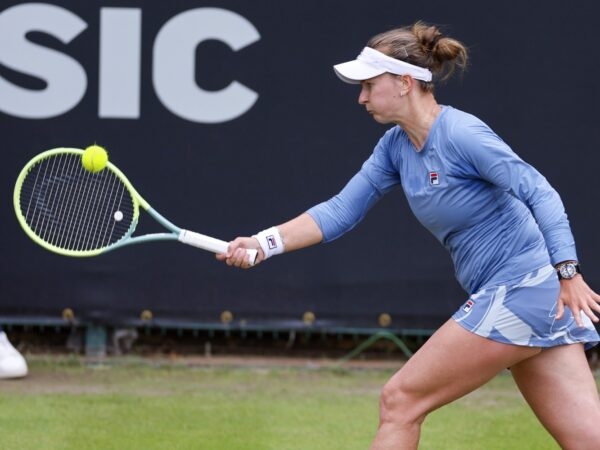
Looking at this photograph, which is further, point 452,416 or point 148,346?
point 148,346

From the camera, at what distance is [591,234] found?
657 centimetres

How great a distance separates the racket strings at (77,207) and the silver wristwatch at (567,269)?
1939 millimetres

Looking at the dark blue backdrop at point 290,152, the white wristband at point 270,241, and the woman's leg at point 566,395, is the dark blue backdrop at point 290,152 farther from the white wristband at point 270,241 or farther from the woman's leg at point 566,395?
the woman's leg at point 566,395

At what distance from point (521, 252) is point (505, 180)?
0.27 m

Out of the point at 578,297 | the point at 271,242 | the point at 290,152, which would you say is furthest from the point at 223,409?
the point at 578,297

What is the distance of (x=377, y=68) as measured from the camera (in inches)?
157

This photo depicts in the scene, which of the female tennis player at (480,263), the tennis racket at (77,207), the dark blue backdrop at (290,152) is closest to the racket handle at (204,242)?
the female tennis player at (480,263)

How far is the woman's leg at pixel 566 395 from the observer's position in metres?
3.81

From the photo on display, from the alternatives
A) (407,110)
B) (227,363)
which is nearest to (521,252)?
(407,110)

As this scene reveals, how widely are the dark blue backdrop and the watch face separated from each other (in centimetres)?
300

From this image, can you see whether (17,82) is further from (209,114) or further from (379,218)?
(379,218)

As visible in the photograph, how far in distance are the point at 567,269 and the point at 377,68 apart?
86 centimetres

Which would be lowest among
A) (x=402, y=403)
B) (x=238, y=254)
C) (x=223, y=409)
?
(x=223, y=409)

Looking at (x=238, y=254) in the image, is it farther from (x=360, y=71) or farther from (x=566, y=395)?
(x=566, y=395)
